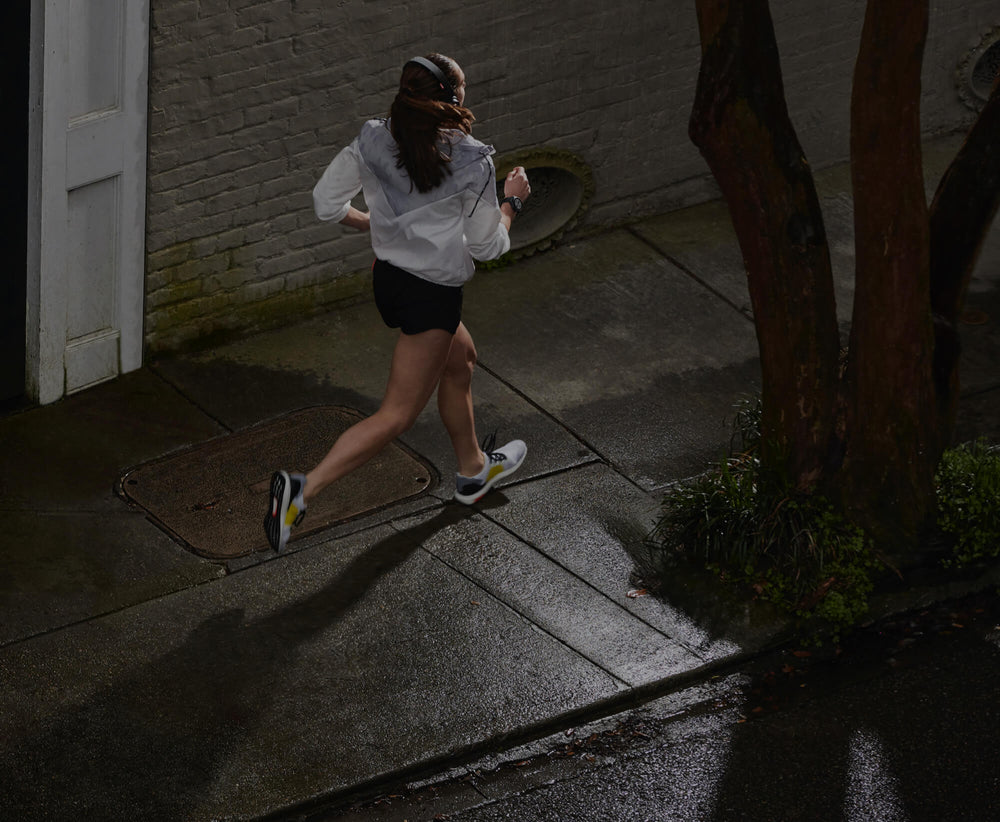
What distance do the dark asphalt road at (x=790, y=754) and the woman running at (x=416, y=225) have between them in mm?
1339

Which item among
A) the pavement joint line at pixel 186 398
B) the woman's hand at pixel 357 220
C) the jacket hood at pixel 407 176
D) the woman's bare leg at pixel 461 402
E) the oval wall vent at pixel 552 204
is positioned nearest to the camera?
the jacket hood at pixel 407 176

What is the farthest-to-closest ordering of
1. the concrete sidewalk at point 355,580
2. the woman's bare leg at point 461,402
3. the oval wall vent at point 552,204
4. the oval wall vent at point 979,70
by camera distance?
the oval wall vent at point 979,70, the oval wall vent at point 552,204, the woman's bare leg at point 461,402, the concrete sidewalk at point 355,580

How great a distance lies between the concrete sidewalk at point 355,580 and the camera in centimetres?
535

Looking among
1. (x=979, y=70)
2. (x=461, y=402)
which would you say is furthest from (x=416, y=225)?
(x=979, y=70)

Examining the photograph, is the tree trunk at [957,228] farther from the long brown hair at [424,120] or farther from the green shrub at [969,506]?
the long brown hair at [424,120]

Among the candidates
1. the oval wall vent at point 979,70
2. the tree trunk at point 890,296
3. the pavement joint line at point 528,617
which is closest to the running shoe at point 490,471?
the pavement joint line at point 528,617

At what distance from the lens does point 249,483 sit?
22.2 ft

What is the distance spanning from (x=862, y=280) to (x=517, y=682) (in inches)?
75.5

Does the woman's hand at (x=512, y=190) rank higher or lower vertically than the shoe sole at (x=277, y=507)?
higher

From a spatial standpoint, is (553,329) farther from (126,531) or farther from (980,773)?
(980,773)

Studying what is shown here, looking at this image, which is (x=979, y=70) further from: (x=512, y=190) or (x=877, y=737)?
(x=877, y=737)

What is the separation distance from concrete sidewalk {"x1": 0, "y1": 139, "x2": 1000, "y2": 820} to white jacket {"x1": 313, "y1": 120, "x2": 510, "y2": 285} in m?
1.18

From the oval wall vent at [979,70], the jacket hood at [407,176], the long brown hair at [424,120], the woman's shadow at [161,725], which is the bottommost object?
the woman's shadow at [161,725]

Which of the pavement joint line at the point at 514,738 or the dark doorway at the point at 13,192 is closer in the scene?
the pavement joint line at the point at 514,738
